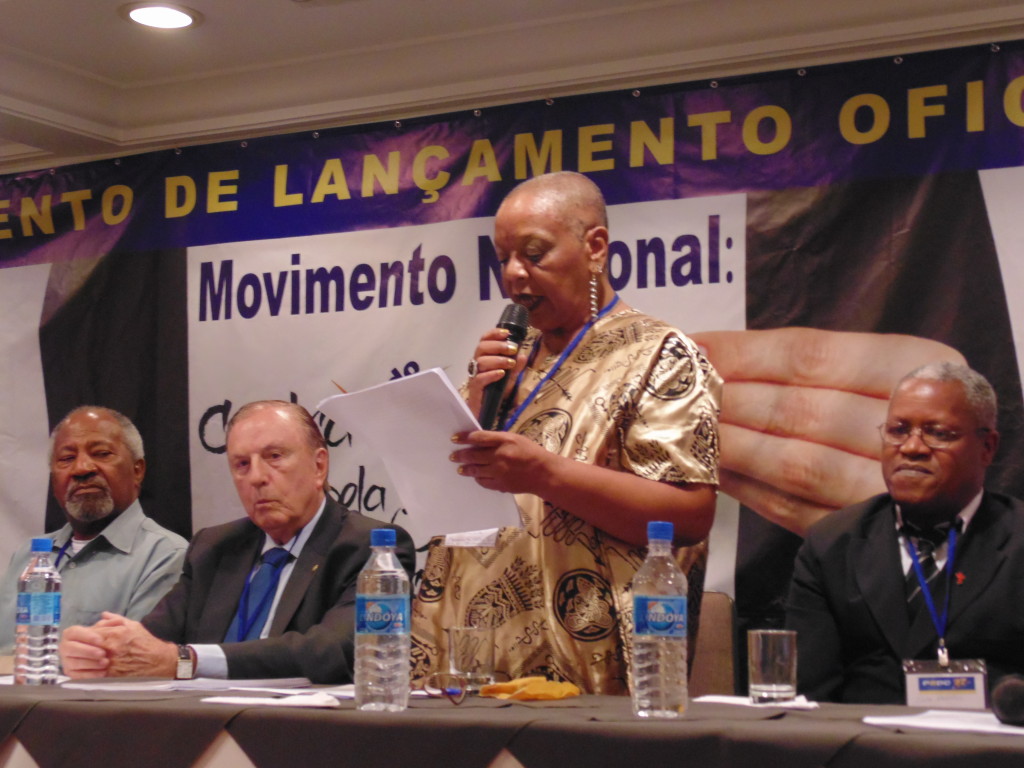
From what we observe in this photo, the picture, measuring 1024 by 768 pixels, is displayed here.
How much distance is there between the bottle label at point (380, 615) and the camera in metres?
1.70

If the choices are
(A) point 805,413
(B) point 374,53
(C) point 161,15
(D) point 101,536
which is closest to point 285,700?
(A) point 805,413

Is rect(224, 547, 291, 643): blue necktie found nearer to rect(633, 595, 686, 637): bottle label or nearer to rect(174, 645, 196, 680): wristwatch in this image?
rect(174, 645, 196, 680): wristwatch

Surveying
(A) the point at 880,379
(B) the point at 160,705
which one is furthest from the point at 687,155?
(B) the point at 160,705

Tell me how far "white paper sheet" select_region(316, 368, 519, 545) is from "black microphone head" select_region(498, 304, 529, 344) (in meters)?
0.26

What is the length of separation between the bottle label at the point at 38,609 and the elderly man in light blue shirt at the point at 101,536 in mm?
1265

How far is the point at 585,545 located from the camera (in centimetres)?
205

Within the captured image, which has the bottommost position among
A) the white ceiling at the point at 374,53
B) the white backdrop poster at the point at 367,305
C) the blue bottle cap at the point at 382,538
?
the blue bottle cap at the point at 382,538

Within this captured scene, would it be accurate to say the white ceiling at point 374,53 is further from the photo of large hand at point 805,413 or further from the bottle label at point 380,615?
the bottle label at point 380,615

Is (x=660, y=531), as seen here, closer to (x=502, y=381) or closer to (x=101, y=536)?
(x=502, y=381)

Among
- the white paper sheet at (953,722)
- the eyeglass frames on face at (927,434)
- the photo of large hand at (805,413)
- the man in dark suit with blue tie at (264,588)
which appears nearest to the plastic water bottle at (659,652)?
the white paper sheet at (953,722)

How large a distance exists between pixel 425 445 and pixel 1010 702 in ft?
3.25

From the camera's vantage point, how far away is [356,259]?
4066mm

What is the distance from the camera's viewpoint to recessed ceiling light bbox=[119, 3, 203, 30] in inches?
144

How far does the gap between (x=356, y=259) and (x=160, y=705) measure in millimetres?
2533
